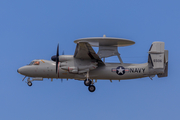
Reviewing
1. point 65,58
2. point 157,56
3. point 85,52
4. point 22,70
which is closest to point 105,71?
point 85,52

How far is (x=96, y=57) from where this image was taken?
104 feet

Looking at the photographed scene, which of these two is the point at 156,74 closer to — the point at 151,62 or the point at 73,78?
the point at 151,62

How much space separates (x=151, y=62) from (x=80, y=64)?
6.74 m

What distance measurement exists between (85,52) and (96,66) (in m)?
2.10

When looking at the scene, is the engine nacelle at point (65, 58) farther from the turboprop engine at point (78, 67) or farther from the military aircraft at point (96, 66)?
the turboprop engine at point (78, 67)

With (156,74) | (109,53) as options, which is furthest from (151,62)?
(109,53)

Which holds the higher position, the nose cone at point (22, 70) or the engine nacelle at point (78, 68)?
the engine nacelle at point (78, 68)

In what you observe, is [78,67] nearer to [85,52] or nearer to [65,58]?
[65,58]

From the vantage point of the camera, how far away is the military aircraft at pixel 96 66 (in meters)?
31.5

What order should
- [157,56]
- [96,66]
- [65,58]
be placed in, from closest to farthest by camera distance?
[65,58] < [157,56] < [96,66]

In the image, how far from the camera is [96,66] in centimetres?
3209

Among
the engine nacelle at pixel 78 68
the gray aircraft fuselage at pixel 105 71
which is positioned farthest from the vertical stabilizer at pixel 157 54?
the engine nacelle at pixel 78 68

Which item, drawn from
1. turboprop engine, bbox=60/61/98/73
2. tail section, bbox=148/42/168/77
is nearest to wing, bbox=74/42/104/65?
turboprop engine, bbox=60/61/98/73

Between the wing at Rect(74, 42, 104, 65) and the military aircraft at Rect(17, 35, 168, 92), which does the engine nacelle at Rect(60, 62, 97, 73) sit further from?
the wing at Rect(74, 42, 104, 65)
